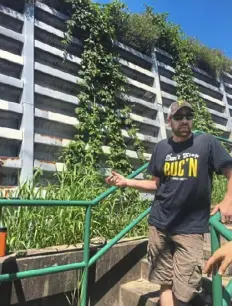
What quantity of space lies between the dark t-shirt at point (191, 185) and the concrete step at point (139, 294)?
84 centimetres

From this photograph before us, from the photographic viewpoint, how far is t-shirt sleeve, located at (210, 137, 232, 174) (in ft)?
7.50

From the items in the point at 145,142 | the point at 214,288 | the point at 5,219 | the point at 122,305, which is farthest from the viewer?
the point at 145,142

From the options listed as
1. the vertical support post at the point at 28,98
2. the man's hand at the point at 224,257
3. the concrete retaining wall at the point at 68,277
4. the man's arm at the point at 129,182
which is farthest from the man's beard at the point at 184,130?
the vertical support post at the point at 28,98

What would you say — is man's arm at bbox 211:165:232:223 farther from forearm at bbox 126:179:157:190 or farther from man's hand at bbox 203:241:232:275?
man's hand at bbox 203:241:232:275

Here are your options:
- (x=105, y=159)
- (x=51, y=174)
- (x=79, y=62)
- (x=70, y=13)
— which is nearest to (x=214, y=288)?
(x=51, y=174)

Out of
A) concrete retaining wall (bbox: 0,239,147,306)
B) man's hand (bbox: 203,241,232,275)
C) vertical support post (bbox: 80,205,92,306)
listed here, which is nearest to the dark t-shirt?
vertical support post (bbox: 80,205,92,306)

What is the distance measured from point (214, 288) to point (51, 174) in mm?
3294

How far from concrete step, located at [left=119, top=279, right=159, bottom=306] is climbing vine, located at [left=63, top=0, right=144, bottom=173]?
6.20 feet

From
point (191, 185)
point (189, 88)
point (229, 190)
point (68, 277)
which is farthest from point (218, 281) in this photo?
point (189, 88)

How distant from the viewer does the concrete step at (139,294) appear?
2.91m

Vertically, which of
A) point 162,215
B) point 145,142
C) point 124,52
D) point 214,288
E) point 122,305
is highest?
point 124,52

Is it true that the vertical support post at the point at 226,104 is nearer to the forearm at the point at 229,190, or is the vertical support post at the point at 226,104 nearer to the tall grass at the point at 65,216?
the tall grass at the point at 65,216

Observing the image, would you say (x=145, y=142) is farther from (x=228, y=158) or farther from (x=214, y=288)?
(x=214, y=288)

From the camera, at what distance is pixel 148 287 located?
3.18 metres
